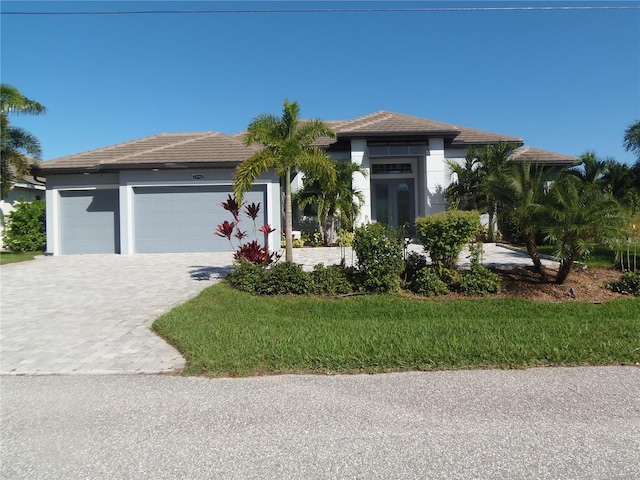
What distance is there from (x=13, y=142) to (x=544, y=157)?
78.7 feet

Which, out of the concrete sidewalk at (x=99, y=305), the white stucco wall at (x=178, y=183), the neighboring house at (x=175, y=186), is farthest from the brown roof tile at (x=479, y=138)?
the white stucco wall at (x=178, y=183)

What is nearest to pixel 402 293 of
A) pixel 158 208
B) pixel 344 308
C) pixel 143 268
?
pixel 344 308

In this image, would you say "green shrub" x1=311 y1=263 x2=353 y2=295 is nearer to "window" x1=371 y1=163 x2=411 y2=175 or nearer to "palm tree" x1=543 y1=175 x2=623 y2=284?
"palm tree" x1=543 y1=175 x2=623 y2=284

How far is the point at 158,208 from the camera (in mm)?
16219

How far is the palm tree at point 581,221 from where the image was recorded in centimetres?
751

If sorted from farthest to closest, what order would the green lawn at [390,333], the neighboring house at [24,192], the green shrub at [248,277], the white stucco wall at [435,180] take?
the neighboring house at [24,192] → the white stucco wall at [435,180] → the green shrub at [248,277] → the green lawn at [390,333]

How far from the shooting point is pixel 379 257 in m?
8.18

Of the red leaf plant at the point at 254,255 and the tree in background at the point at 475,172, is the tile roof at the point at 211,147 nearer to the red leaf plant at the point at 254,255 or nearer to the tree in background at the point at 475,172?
the tree in background at the point at 475,172

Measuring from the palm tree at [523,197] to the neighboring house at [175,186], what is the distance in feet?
29.7

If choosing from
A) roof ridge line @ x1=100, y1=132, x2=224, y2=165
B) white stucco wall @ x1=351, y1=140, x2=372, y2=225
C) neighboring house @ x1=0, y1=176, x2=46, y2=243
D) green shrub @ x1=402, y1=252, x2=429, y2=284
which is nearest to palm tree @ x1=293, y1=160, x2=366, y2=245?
white stucco wall @ x1=351, y1=140, x2=372, y2=225

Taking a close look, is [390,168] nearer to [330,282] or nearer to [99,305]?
[330,282]

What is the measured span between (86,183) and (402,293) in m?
14.8

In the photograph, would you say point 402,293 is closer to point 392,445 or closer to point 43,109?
point 392,445

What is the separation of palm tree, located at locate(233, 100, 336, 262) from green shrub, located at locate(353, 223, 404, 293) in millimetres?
2021
